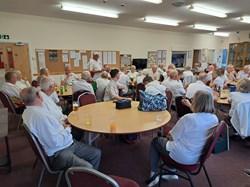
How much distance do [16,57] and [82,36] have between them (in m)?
2.52

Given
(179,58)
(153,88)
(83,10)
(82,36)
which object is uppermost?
(83,10)

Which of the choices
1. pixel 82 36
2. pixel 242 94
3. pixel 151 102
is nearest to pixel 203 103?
pixel 151 102

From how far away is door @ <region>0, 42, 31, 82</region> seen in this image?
19.4ft

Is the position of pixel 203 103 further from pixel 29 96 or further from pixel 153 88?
pixel 29 96

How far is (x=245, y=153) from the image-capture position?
295 centimetres

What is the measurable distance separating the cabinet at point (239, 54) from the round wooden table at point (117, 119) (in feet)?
30.9

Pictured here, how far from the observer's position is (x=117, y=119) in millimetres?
2287

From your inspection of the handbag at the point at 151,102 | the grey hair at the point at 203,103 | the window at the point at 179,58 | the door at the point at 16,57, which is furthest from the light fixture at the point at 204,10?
the door at the point at 16,57

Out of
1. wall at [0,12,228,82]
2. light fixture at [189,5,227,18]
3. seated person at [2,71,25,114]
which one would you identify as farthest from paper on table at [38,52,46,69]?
light fixture at [189,5,227,18]

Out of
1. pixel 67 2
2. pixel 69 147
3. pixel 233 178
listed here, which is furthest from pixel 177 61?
pixel 69 147

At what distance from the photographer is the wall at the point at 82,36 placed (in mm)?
6004

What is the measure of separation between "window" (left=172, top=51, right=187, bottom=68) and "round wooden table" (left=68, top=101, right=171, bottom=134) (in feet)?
30.0

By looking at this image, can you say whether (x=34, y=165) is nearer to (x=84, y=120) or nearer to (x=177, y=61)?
(x=84, y=120)

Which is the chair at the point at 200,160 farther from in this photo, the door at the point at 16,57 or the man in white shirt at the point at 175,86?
the door at the point at 16,57
